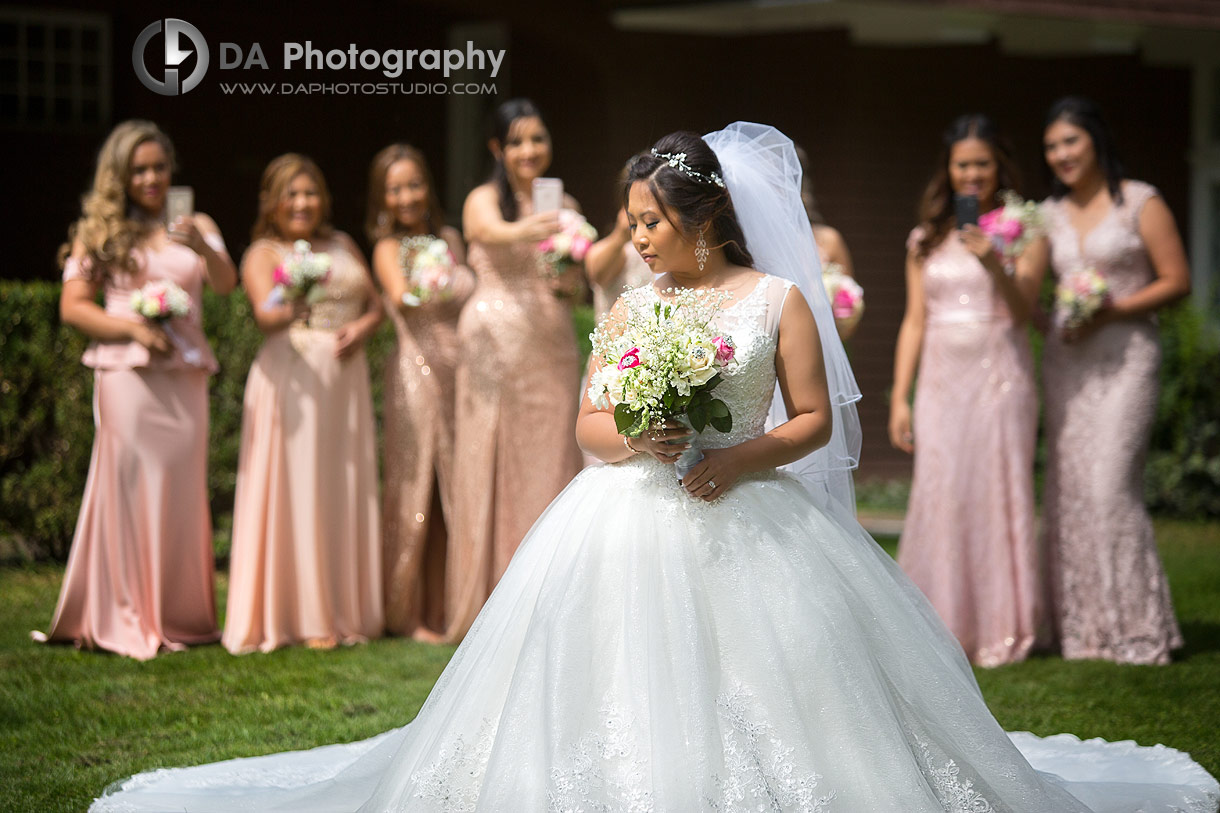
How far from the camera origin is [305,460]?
7.12 metres

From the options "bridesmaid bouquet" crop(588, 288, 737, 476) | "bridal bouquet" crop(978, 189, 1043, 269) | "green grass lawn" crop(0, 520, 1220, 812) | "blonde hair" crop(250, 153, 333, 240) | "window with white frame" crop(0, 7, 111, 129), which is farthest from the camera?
"window with white frame" crop(0, 7, 111, 129)

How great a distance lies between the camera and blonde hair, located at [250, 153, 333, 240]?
7.32 m

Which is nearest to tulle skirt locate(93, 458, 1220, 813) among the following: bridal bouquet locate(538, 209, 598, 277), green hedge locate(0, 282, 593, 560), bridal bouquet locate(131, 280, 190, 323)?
bridal bouquet locate(538, 209, 598, 277)

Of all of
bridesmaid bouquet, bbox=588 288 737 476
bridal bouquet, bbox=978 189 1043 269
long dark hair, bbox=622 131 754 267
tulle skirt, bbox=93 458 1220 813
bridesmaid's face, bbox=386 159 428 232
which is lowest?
tulle skirt, bbox=93 458 1220 813

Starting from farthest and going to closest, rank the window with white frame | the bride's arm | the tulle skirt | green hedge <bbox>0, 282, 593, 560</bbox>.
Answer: the window with white frame, green hedge <bbox>0, 282, 593, 560</bbox>, the bride's arm, the tulle skirt

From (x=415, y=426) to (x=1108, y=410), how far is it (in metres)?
3.61

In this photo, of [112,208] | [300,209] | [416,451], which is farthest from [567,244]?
[112,208]

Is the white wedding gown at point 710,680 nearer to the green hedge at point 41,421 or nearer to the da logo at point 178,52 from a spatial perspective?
the da logo at point 178,52

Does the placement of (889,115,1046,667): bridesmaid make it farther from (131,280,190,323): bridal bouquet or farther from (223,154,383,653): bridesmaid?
(131,280,190,323): bridal bouquet

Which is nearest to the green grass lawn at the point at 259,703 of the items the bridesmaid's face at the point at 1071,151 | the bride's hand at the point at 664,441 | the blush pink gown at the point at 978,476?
the blush pink gown at the point at 978,476

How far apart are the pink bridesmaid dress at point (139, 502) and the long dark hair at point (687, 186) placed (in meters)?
3.59

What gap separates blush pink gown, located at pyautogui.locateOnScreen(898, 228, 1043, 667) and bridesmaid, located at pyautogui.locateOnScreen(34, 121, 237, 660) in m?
3.84

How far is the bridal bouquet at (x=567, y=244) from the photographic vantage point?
6.82m

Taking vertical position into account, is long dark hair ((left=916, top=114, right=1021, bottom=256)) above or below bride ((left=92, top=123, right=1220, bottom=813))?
above
